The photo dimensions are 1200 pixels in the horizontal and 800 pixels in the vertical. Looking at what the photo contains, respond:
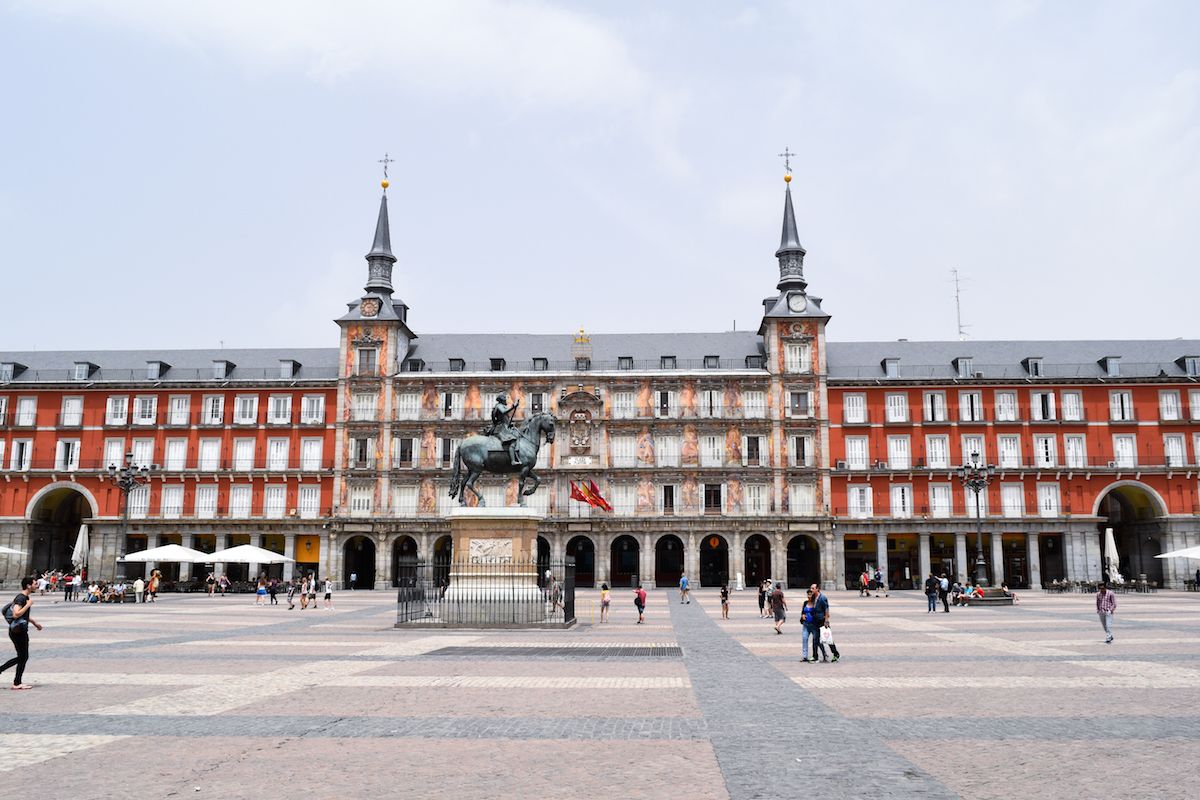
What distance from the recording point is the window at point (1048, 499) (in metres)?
60.2

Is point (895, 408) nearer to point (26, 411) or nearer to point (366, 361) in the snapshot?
point (366, 361)

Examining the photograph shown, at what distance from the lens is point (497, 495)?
211 ft

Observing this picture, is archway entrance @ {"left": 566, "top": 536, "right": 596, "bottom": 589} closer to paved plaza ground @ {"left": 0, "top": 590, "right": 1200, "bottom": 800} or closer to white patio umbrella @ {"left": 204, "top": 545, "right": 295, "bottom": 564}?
white patio umbrella @ {"left": 204, "top": 545, "right": 295, "bottom": 564}

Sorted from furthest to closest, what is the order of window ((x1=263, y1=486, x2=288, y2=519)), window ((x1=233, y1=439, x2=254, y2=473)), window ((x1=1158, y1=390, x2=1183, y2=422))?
window ((x1=233, y1=439, x2=254, y2=473))
window ((x1=263, y1=486, x2=288, y2=519))
window ((x1=1158, y1=390, x2=1183, y2=422))

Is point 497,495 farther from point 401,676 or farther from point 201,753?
point 201,753

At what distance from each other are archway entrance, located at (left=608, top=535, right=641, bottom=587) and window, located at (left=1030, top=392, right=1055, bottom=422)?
28.6 m

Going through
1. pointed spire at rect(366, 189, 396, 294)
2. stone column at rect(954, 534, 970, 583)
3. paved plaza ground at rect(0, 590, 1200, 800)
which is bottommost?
paved plaza ground at rect(0, 590, 1200, 800)

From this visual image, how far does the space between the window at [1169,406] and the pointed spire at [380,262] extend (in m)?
54.5

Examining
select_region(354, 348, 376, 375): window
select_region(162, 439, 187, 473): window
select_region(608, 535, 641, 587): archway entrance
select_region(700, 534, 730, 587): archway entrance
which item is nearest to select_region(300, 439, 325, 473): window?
select_region(354, 348, 376, 375): window

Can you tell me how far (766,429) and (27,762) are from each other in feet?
183

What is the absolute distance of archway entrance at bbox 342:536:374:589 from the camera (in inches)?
2472

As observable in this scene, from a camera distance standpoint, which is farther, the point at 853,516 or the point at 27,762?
A: the point at 853,516

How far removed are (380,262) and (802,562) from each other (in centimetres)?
3795

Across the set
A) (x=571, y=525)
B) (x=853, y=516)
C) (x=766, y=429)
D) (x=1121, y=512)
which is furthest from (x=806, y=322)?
(x=1121, y=512)
